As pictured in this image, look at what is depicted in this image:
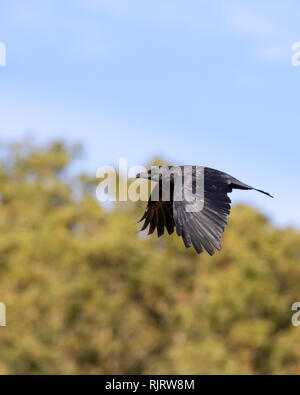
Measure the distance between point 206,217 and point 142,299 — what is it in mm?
28568

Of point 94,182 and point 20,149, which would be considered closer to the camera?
point 94,182

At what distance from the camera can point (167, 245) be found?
122 feet

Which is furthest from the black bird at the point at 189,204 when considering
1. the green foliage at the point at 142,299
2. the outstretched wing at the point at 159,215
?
the green foliage at the point at 142,299

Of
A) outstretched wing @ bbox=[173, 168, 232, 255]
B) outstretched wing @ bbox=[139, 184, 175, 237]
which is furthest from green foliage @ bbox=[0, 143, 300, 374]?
outstretched wing @ bbox=[173, 168, 232, 255]

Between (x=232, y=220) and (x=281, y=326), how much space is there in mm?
4961

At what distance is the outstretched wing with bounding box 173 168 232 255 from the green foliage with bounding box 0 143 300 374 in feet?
79.0

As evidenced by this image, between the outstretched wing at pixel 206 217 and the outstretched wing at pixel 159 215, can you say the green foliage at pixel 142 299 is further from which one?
the outstretched wing at pixel 206 217

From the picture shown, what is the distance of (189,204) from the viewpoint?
8016 mm

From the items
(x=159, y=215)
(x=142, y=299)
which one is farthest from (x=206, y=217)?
(x=142, y=299)

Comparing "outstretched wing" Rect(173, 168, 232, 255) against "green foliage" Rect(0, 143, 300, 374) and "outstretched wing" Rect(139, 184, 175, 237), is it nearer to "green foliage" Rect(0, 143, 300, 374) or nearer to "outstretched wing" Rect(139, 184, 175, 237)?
"outstretched wing" Rect(139, 184, 175, 237)

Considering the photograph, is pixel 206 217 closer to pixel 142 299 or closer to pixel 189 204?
pixel 189 204

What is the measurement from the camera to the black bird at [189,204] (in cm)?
760
